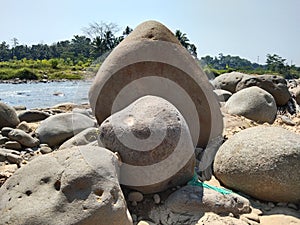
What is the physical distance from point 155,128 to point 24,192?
138cm

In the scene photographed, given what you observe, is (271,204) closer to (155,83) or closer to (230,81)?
(155,83)

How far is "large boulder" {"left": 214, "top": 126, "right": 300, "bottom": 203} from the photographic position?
3.51 m

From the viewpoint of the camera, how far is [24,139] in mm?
5617

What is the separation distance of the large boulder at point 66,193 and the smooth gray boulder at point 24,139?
2630 millimetres

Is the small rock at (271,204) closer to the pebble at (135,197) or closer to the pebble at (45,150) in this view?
the pebble at (135,197)

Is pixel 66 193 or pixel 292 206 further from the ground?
pixel 66 193

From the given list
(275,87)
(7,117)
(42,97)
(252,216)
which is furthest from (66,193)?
(42,97)

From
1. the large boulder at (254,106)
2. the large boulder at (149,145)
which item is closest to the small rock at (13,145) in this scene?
the large boulder at (149,145)

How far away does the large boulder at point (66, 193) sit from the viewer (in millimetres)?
2637

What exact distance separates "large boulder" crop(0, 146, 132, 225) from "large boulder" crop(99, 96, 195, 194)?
A: 37 centimetres

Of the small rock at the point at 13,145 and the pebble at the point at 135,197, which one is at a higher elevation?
the pebble at the point at 135,197

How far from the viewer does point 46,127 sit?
5957 mm

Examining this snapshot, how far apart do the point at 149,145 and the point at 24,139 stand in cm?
307

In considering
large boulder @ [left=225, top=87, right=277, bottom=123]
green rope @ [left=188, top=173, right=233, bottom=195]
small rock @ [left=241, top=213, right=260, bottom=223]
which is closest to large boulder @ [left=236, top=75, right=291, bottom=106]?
large boulder @ [left=225, top=87, right=277, bottom=123]
